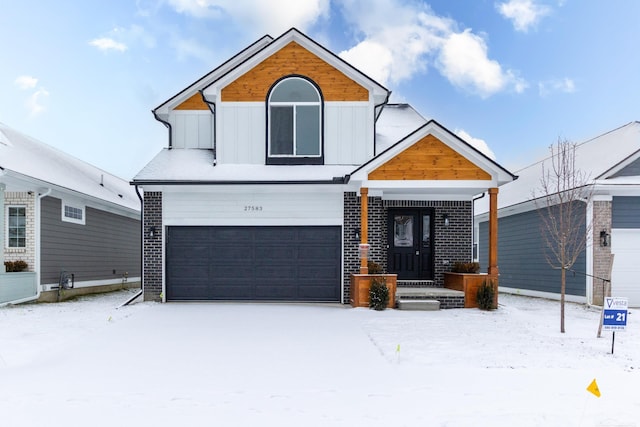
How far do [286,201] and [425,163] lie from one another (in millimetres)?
3883

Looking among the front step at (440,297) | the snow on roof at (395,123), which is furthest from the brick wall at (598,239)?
the snow on roof at (395,123)

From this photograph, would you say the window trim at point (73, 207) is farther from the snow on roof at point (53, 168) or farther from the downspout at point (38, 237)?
the downspout at point (38, 237)

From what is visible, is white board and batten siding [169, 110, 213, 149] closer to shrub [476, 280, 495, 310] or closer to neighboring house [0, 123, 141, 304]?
neighboring house [0, 123, 141, 304]

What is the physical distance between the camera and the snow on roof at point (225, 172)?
12.4 meters

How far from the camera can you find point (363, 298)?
38.5ft

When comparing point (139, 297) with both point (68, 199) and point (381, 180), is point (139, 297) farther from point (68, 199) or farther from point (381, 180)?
point (381, 180)

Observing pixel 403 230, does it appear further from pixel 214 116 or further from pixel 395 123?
pixel 214 116

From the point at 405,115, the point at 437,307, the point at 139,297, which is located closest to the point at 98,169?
the point at 139,297

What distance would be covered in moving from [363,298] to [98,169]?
15061mm

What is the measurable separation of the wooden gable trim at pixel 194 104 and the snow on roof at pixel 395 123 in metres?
5.50

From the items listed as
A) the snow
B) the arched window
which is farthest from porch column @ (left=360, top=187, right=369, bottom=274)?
the arched window

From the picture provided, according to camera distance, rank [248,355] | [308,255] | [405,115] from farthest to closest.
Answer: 1. [405,115]
2. [308,255]
3. [248,355]

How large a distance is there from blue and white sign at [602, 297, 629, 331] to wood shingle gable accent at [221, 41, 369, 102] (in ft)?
26.7

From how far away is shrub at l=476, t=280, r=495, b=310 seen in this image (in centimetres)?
1168
